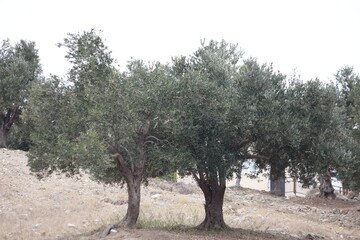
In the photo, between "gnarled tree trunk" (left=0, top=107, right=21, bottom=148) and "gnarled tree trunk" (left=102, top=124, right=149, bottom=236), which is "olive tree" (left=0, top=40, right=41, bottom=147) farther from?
"gnarled tree trunk" (left=102, top=124, right=149, bottom=236)

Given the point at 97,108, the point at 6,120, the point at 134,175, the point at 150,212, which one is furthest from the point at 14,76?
the point at 97,108

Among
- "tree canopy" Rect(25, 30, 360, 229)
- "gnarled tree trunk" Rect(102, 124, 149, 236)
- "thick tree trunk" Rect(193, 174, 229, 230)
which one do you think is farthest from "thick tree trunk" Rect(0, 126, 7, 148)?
"thick tree trunk" Rect(193, 174, 229, 230)

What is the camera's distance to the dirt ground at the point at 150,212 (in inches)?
772

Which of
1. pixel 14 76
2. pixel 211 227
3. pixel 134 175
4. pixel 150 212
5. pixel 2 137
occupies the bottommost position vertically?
pixel 211 227

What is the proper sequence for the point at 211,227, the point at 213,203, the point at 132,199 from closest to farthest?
1. the point at 132,199
2. the point at 211,227
3. the point at 213,203

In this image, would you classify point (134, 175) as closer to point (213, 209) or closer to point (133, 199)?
point (133, 199)

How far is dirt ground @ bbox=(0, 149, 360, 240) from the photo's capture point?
19609 mm

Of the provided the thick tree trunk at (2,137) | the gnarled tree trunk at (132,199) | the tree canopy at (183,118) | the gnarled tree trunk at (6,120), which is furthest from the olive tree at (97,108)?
the thick tree trunk at (2,137)

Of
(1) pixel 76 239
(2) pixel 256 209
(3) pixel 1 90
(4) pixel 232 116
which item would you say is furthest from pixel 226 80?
(3) pixel 1 90

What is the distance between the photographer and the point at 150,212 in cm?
2377

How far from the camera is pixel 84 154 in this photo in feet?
45.0

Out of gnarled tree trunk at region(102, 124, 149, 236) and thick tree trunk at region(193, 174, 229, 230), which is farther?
thick tree trunk at region(193, 174, 229, 230)

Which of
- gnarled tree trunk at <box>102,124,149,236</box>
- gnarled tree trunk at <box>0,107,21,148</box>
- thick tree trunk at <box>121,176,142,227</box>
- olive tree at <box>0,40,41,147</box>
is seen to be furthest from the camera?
gnarled tree trunk at <box>0,107,21,148</box>

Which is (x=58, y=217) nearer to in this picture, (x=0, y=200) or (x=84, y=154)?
(x=0, y=200)
